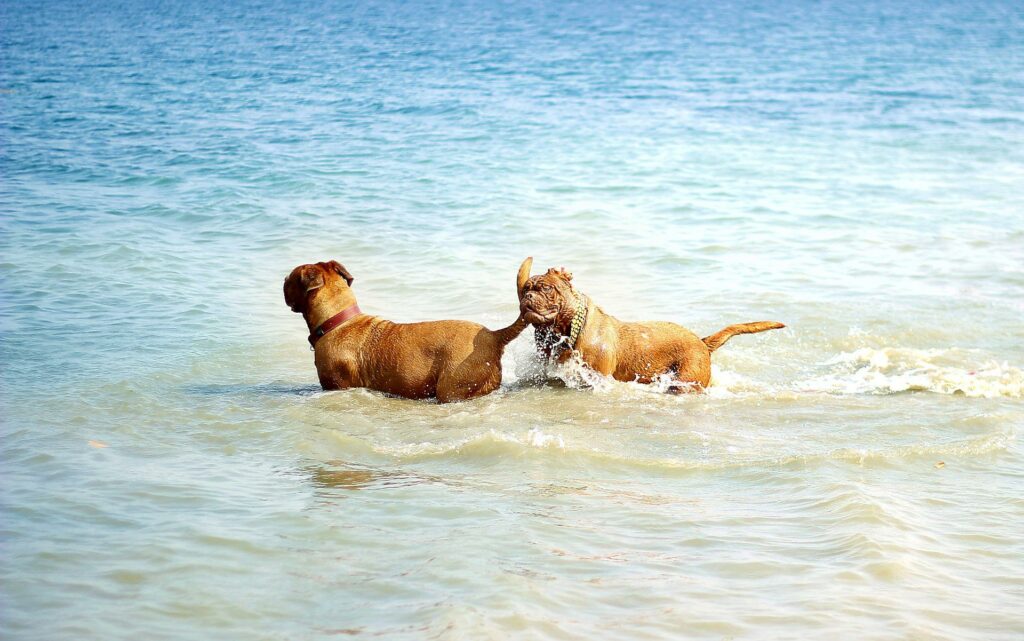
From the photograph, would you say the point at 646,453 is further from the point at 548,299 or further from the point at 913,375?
the point at 913,375

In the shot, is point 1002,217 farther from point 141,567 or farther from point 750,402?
point 141,567

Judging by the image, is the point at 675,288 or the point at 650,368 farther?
the point at 675,288

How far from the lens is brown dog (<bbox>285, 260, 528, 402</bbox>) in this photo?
7.54 m

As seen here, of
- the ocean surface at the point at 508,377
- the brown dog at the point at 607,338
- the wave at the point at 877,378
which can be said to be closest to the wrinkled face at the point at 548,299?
the brown dog at the point at 607,338

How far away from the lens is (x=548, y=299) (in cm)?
734

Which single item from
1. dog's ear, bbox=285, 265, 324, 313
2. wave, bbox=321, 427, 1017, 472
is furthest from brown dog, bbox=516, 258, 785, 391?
dog's ear, bbox=285, 265, 324, 313

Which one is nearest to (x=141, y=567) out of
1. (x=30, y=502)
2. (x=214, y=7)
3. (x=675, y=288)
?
(x=30, y=502)

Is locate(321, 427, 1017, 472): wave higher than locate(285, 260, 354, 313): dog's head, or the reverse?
locate(285, 260, 354, 313): dog's head

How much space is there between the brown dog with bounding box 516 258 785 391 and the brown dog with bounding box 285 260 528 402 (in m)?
0.25

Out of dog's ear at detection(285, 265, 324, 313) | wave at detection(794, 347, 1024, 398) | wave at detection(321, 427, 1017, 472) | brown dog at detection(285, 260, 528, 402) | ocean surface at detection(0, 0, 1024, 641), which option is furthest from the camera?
wave at detection(794, 347, 1024, 398)

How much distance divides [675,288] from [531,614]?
7692 mm

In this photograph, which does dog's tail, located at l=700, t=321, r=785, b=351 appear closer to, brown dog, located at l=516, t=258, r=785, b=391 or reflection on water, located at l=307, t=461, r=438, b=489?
brown dog, located at l=516, t=258, r=785, b=391

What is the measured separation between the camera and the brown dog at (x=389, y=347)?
7535 millimetres

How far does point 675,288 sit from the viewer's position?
11.9 meters
